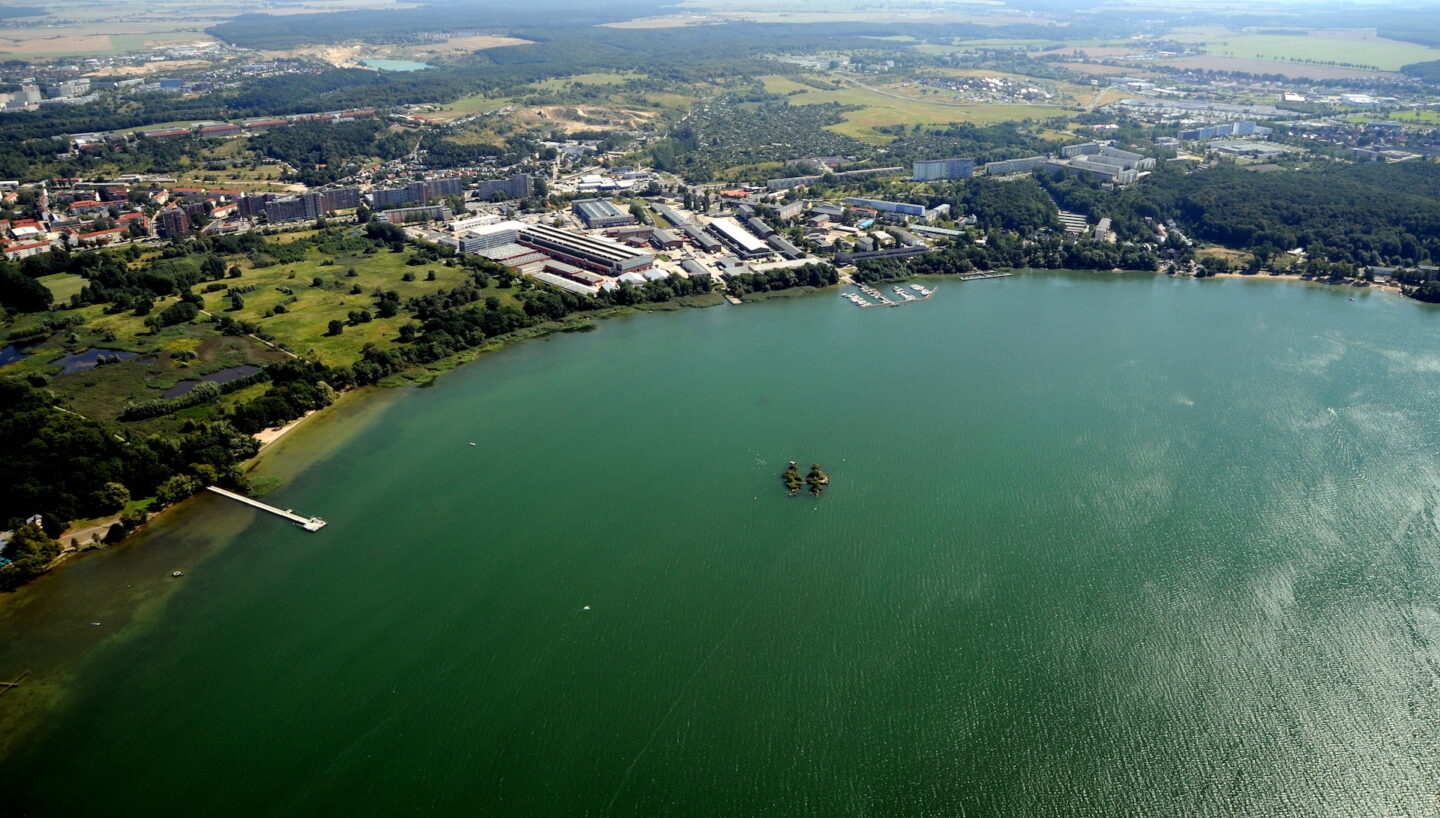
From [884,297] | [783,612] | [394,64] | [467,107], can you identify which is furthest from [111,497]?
[394,64]

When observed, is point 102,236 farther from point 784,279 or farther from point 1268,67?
point 1268,67

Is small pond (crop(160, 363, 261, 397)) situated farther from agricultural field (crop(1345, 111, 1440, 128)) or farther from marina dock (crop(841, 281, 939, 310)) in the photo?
agricultural field (crop(1345, 111, 1440, 128))

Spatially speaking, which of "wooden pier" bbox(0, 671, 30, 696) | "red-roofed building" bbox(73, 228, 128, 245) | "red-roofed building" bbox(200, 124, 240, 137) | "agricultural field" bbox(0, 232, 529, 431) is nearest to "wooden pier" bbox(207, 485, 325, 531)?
"agricultural field" bbox(0, 232, 529, 431)

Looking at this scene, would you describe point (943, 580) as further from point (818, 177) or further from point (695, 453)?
point (818, 177)

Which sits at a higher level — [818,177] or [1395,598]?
[818,177]

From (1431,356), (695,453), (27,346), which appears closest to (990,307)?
(1431,356)

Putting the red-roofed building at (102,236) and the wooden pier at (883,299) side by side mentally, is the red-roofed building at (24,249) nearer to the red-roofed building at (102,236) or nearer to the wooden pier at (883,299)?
the red-roofed building at (102,236)
